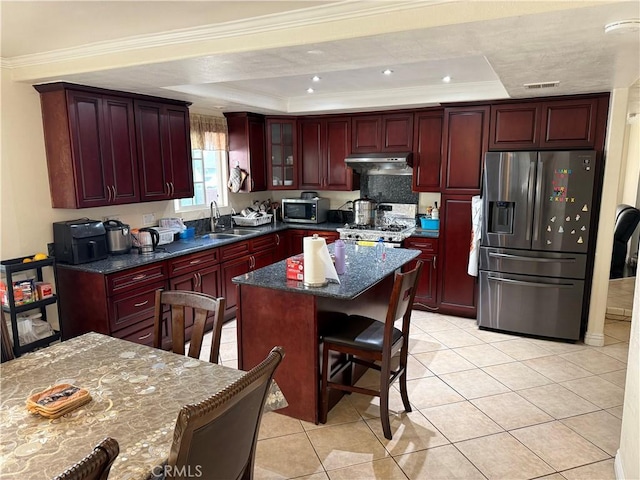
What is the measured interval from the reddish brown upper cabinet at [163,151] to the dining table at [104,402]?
7.21ft

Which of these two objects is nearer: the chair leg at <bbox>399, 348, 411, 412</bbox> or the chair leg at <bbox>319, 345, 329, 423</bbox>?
the chair leg at <bbox>319, 345, 329, 423</bbox>

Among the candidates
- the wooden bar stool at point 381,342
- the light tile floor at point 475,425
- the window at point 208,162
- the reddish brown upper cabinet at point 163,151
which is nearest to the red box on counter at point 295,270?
the wooden bar stool at point 381,342

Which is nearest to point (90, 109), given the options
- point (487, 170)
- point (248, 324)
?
point (248, 324)

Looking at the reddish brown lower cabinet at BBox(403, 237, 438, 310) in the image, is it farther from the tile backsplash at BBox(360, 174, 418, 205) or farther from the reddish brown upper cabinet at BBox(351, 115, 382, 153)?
the reddish brown upper cabinet at BBox(351, 115, 382, 153)

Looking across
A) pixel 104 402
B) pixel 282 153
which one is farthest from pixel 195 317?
pixel 282 153

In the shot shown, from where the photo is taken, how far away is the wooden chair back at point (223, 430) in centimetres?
112

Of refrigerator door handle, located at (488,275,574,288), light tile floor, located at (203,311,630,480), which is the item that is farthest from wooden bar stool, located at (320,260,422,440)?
refrigerator door handle, located at (488,275,574,288)

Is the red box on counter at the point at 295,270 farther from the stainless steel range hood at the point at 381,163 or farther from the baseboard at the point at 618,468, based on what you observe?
the stainless steel range hood at the point at 381,163

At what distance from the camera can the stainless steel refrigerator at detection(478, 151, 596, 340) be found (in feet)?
12.9

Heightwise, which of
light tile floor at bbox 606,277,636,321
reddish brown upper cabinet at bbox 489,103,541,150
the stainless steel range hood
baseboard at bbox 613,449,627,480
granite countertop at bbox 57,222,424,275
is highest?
reddish brown upper cabinet at bbox 489,103,541,150

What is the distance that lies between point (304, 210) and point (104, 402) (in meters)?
4.24

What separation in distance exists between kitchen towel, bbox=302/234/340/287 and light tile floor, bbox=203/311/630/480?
3.18 ft

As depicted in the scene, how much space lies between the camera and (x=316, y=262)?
2721mm

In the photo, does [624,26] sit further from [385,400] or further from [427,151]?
[427,151]
